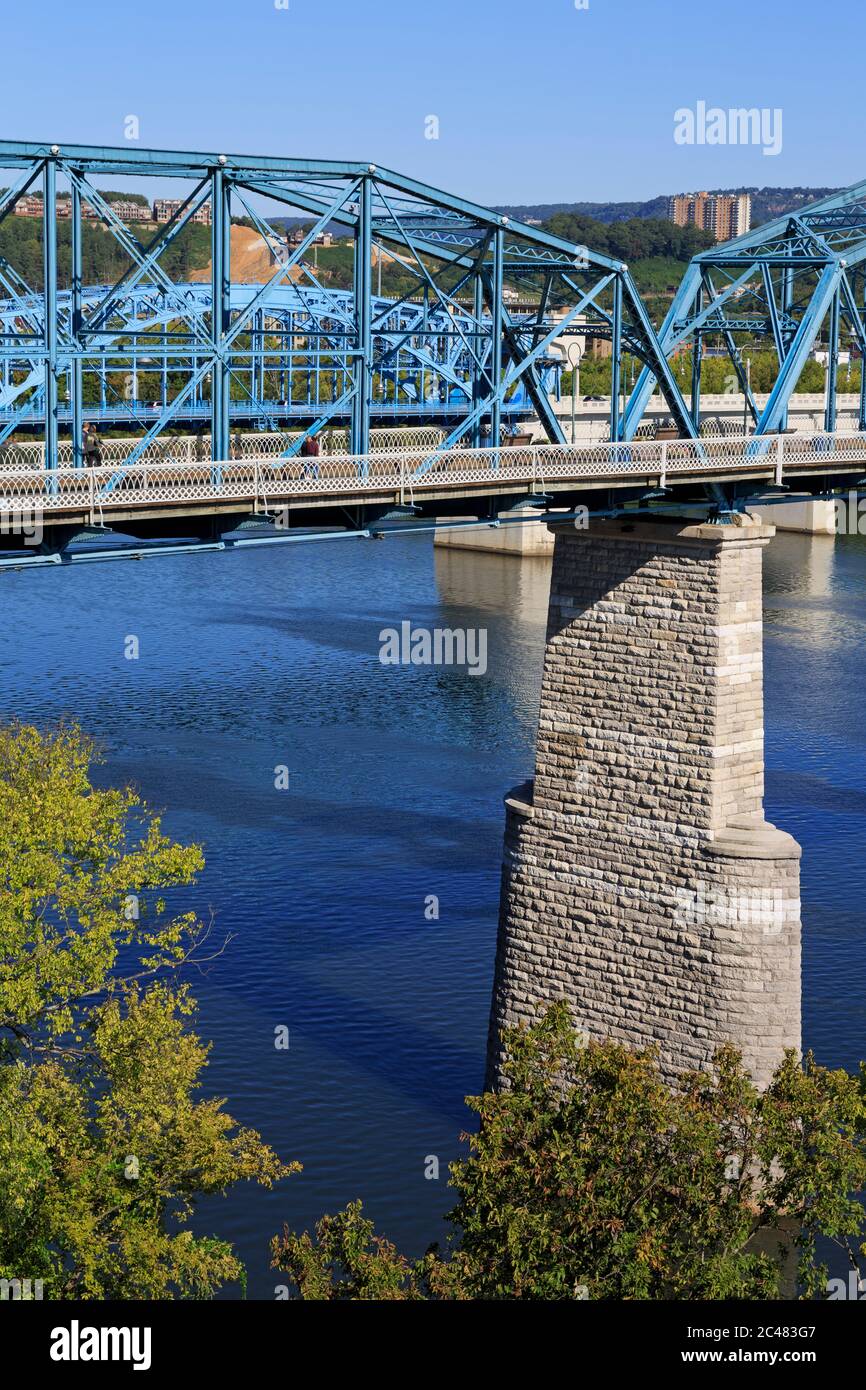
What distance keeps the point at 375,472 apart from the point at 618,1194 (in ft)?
47.0

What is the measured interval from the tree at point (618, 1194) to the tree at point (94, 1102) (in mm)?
1435

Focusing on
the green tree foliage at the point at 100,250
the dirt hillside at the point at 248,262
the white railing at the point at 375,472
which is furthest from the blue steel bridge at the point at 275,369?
the dirt hillside at the point at 248,262

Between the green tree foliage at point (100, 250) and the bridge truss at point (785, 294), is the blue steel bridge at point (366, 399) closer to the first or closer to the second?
the bridge truss at point (785, 294)

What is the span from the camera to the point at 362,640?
215ft

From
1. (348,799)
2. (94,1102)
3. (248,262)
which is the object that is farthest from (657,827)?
(248,262)

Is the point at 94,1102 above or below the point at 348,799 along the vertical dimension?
above

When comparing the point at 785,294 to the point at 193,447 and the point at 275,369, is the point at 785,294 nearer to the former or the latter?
the point at 193,447

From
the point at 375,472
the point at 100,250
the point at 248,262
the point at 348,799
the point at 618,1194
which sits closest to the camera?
the point at 618,1194

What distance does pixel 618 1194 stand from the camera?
21297 millimetres

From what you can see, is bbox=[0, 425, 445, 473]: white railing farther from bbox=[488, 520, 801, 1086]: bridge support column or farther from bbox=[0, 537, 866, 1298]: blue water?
bbox=[0, 537, 866, 1298]: blue water

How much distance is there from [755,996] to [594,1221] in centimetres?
862

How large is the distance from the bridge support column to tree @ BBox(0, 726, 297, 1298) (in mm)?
8463
